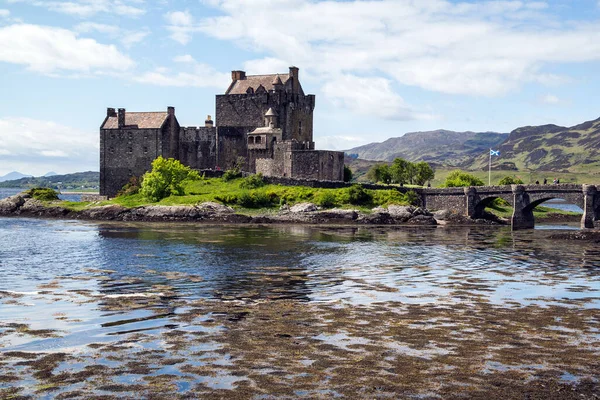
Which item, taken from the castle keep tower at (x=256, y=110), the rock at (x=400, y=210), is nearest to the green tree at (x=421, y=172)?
the castle keep tower at (x=256, y=110)

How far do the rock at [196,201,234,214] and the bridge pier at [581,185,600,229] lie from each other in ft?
144

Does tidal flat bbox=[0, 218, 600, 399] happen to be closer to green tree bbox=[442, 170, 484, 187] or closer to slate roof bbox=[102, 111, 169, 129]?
slate roof bbox=[102, 111, 169, 129]

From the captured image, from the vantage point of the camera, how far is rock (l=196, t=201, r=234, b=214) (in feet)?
278

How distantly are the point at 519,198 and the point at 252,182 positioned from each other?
35.7 m

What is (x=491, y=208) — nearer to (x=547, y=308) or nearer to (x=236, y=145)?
(x=236, y=145)

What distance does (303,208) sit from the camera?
278 feet

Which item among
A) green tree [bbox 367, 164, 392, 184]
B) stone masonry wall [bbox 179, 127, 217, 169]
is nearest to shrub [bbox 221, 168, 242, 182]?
stone masonry wall [bbox 179, 127, 217, 169]

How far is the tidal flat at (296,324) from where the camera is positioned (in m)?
17.4

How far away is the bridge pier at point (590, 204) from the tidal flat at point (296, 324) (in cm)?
3270

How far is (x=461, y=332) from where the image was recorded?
2342cm

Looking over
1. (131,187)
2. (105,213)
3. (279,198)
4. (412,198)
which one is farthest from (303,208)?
(131,187)

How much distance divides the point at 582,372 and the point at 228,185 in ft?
257

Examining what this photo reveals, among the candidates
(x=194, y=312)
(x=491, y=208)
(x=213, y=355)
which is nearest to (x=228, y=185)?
(x=491, y=208)

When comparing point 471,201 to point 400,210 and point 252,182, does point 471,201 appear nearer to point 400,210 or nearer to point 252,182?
point 400,210
